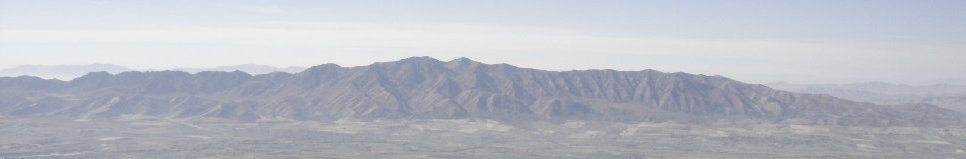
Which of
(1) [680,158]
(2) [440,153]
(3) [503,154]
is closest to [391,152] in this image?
(2) [440,153]

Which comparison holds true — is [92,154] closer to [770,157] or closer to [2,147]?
[2,147]

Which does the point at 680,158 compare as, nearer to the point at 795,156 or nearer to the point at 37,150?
the point at 795,156

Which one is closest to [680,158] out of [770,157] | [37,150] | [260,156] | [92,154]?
[770,157]

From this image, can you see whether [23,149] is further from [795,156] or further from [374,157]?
[795,156]

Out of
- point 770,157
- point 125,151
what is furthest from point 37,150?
point 770,157

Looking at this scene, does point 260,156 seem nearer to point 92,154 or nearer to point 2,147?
point 92,154

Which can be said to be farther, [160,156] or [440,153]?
[440,153]
